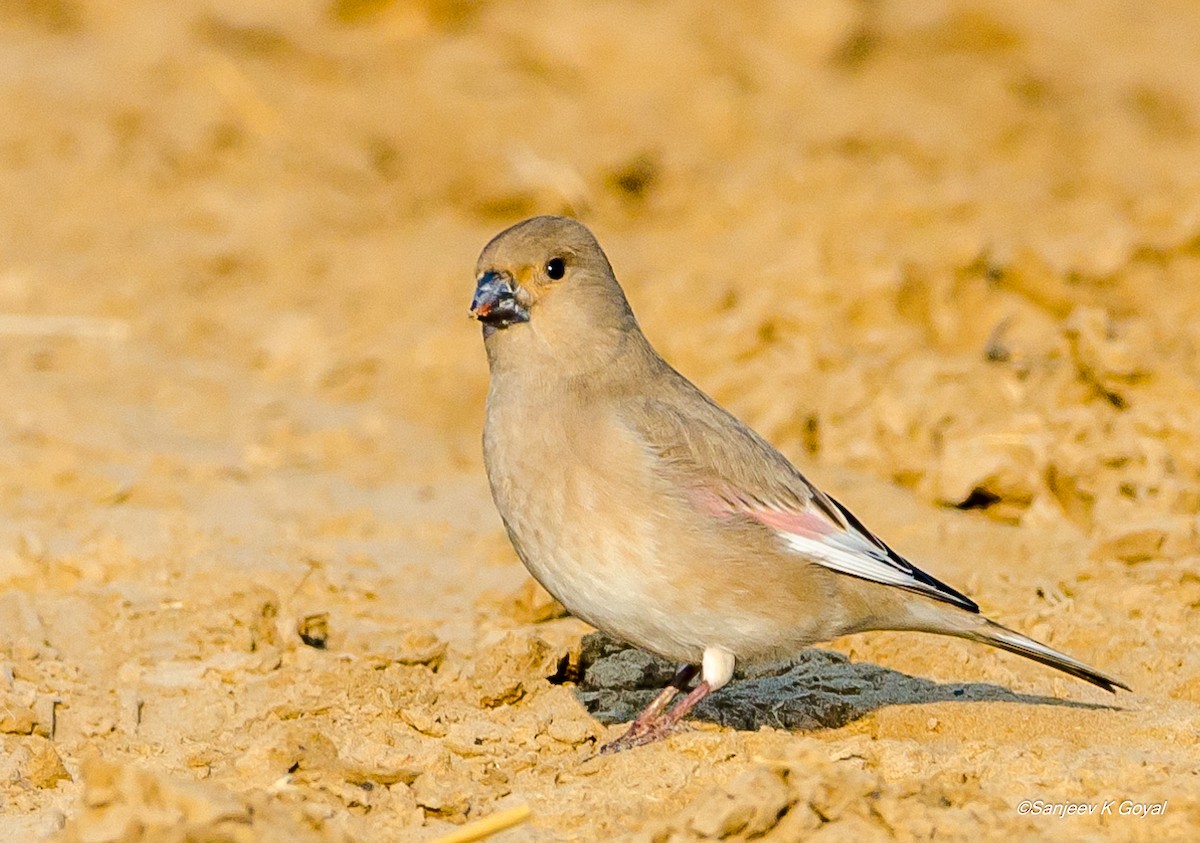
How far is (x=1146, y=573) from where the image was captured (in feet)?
21.7

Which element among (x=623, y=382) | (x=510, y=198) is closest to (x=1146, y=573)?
(x=623, y=382)

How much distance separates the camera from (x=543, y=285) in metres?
5.68

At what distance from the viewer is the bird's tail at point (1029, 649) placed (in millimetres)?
5324

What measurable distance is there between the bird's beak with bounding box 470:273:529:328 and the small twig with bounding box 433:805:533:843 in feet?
5.62

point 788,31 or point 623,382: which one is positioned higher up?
point 788,31

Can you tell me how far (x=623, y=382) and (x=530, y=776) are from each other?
4.35 feet

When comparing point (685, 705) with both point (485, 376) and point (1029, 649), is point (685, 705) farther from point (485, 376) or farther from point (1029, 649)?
point (485, 376)

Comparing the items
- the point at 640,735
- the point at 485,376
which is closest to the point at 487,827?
the point at 640,735

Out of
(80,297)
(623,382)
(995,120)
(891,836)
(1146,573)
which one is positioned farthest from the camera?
(995,120)

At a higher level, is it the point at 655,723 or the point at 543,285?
the point at 543,285

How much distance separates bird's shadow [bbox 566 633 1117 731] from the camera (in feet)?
18.5

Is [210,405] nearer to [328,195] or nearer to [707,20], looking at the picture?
[328,195]

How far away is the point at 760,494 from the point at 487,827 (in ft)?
5.03

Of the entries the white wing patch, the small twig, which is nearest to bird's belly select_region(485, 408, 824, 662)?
the white wing patch
